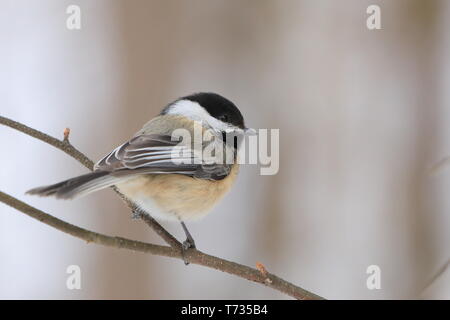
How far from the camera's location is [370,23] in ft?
17.4

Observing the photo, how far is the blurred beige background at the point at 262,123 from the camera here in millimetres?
4504

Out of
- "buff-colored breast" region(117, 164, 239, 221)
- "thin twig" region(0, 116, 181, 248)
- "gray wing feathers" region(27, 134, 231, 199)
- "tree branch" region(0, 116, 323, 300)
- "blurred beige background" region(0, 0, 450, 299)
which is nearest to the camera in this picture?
"tree branch" region(0, 116, 323, 300)

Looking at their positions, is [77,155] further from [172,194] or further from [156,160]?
[172,194]

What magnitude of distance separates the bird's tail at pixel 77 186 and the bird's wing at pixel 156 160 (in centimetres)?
6

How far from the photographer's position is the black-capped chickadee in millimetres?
2129

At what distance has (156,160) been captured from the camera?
2.22 metres

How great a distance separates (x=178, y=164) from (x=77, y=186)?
1.96ft

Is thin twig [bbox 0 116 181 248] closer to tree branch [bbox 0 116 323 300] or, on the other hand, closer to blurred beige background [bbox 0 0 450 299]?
tree branch [bbox 0 116 323 300]

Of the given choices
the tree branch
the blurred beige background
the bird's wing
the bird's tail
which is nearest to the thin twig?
the tree branch

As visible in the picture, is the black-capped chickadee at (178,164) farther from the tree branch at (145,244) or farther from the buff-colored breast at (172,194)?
the tree branch at (145,244)

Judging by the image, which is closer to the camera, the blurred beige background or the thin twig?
the thin twig

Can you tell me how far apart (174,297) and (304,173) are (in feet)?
5.32

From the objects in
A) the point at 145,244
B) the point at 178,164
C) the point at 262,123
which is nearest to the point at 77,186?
the point at 145,244
